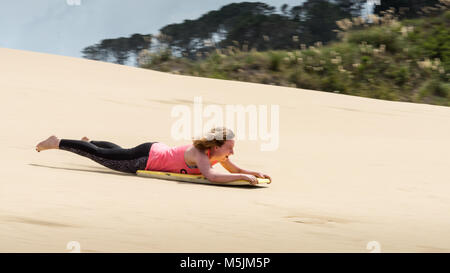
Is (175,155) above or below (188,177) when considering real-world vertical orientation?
above

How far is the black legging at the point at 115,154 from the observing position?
5133mm

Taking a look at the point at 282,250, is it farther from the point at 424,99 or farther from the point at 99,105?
the point at 424,99

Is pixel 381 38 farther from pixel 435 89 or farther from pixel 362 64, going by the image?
pixel 435 89

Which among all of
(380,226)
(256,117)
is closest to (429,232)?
(380,226)

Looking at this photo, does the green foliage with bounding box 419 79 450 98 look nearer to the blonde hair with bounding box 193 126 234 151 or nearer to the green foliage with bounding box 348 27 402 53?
the green foliage with bounding box 348 27 402 53

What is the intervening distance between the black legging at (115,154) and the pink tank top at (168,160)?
0.21ft

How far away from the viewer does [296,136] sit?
834 centimetres

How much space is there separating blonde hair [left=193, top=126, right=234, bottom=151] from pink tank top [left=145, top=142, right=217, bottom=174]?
269 millimetres

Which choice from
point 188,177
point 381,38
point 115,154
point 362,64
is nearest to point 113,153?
point 115,154

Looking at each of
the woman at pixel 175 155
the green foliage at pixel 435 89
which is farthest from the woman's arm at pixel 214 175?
the green foliage at pixel 435 89

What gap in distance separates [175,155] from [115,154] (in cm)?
57

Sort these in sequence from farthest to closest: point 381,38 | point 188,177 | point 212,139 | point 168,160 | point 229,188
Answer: point 381,38 → point 168,160 → point 188,177 → point 229,188 → point 212,139

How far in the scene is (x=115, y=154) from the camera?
5.19 meters

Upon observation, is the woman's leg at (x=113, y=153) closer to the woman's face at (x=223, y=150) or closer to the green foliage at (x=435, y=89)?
the woman's face at (x=223, y=150)
